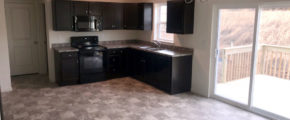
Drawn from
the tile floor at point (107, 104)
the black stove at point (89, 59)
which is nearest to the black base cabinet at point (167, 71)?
the tile floor at point (107, 104)

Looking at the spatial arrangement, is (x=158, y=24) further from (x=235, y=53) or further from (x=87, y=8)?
(x=235, y=53)

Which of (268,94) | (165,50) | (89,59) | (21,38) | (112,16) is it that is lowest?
(268,94)

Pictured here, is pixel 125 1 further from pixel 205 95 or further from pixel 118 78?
pixel 205 95

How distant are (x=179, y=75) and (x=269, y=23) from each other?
78.1 inches

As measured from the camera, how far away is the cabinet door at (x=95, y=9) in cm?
588

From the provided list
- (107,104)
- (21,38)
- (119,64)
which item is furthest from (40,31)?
(107,104)

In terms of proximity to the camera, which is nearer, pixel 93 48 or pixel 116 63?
pixel 93 48

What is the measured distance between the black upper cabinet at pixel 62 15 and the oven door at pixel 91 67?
0.75m

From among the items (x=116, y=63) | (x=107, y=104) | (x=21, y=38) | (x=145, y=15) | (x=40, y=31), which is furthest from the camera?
(x=40, y=31)

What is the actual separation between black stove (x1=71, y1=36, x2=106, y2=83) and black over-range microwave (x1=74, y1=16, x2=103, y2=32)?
41 cm

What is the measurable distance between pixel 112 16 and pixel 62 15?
1287 mm

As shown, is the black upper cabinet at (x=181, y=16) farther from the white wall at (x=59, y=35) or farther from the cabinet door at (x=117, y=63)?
the white wall at (x=59, y=35)

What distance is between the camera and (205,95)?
492 centimetres

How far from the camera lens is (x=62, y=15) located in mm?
5516
